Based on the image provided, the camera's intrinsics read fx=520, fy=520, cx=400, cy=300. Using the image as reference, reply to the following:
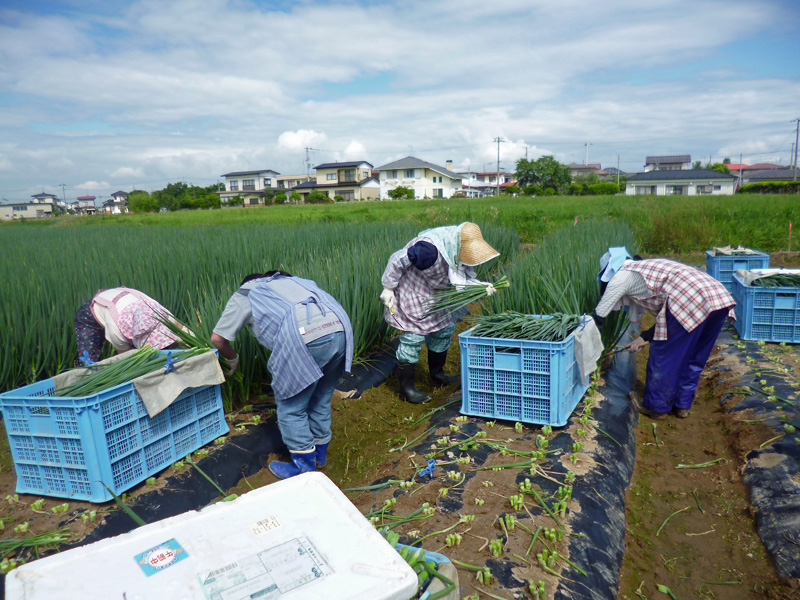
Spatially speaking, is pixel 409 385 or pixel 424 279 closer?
pixel 424 279

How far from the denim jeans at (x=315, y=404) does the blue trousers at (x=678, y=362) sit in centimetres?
216

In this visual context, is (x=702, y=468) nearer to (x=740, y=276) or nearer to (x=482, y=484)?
(x=482, y=484)

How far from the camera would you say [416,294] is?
3531mm

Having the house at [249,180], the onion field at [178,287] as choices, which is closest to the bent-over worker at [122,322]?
the onion field at [178,287]

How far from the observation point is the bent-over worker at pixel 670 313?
3.18m

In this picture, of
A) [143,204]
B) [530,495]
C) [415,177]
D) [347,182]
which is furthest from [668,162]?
[530,495]

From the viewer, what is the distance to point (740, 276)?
4.88m

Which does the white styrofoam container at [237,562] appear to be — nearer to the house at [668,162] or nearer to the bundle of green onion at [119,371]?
the bundle of green onion at [119,371]

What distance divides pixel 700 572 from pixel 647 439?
1.24 m

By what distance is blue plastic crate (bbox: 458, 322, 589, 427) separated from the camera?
9.18 ft

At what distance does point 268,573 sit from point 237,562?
0.24ft

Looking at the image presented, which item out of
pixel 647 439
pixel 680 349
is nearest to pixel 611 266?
pixel 680 349

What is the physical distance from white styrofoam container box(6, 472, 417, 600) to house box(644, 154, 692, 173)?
76050 millimetres

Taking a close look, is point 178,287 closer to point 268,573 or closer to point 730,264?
point 268,573
